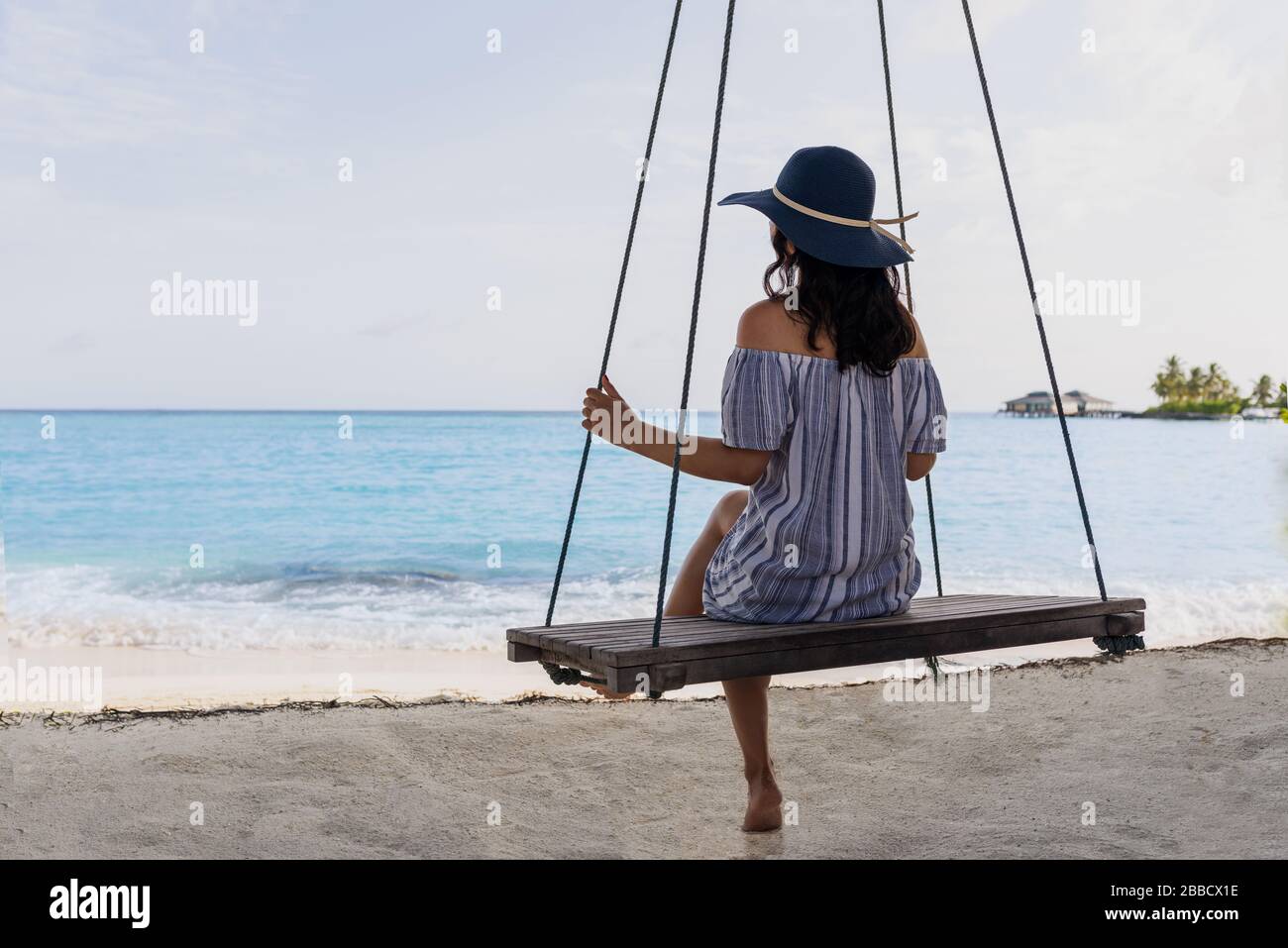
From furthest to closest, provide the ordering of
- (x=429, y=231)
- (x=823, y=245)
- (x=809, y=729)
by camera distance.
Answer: (x=429, y=231)
(x=809, y=729)
(x=823, y=245)

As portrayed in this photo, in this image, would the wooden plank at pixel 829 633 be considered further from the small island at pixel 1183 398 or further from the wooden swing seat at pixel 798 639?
the small island at pixel 1183 398

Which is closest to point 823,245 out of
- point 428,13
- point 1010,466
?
point 1010,466

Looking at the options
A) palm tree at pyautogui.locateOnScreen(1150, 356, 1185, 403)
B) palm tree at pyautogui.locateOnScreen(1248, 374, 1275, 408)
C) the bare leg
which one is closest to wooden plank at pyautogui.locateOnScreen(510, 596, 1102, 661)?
the bare leg

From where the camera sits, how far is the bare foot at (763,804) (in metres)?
2.70

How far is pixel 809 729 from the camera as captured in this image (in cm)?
390

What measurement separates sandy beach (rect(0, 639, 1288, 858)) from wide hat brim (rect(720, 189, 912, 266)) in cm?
141

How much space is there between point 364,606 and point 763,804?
7.47 metres

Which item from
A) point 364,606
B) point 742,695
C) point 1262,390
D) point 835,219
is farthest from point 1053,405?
point 835,219

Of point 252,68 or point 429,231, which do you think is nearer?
point 252,68

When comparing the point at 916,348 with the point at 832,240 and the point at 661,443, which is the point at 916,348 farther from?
the point at 661,443

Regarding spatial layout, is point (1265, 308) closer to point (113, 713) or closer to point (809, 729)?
point (809, 729)

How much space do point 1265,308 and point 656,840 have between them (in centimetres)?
1889

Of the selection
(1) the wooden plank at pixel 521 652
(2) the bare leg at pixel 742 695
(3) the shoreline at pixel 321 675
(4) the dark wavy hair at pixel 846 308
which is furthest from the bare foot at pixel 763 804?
(3) the shoreline at pixel 321 675

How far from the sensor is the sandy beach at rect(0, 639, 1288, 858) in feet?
9.26
